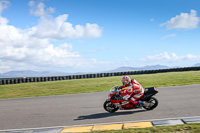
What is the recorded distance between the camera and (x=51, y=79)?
4278cm

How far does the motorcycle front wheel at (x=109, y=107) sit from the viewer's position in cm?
905

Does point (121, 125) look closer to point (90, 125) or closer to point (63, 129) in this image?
point (90, 125)

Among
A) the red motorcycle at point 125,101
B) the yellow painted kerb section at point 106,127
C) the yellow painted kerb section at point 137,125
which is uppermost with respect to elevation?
the red motorcycle at point 125,101

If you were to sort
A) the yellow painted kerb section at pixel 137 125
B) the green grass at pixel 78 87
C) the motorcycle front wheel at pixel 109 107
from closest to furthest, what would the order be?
the yellow painted kerb section at pixel 137 125, the motorcycle front wheel at pixel 109 107, the green grass at pixel 78 87

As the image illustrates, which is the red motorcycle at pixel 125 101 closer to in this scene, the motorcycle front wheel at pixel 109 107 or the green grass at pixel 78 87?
the motorcycle front wheel at pixel 109 107

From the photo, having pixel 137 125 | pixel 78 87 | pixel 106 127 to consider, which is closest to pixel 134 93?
pixel 137 125

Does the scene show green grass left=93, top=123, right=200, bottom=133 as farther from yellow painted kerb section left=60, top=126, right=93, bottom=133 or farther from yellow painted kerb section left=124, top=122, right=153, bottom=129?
yellow painted kerb section left=60, top=126, right=93, bottom=133

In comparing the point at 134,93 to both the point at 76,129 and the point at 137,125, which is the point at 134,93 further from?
the point at 76,129

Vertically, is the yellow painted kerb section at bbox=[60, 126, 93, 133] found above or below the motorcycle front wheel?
below

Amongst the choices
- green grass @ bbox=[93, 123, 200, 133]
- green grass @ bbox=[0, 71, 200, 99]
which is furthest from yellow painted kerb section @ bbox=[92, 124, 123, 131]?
green grass @ bbox=[0, 71, 200, 99]

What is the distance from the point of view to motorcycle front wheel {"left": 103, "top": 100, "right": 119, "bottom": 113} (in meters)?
9.05

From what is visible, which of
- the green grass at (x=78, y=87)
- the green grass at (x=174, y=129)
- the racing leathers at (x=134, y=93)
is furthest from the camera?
the green grass at (x=78, y=87)

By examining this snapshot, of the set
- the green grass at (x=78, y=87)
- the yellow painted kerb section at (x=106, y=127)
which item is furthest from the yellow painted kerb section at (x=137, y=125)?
the green grass at (x=78, y=87)

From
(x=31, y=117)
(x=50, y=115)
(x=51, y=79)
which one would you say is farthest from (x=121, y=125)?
(x=51, y=79)
